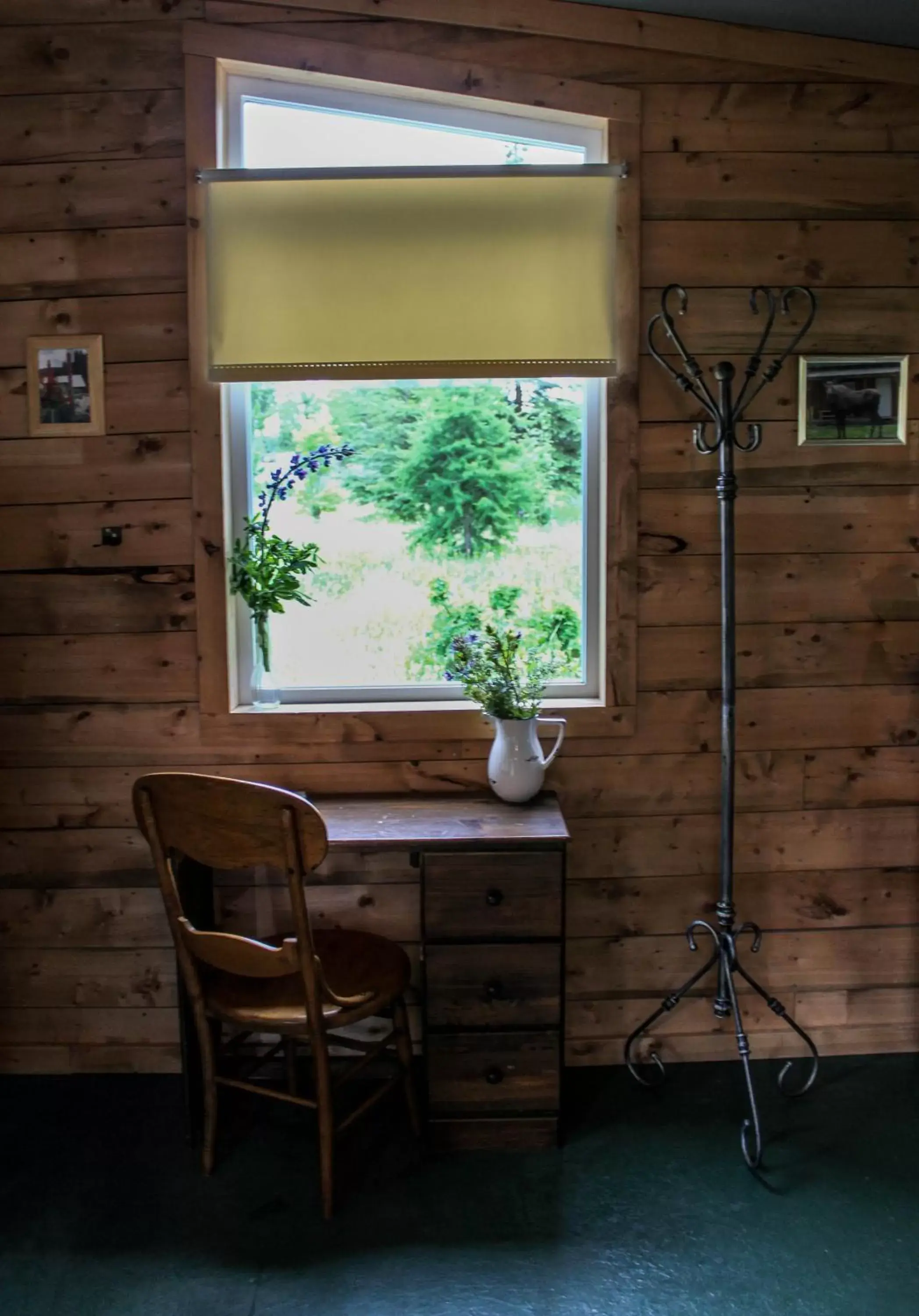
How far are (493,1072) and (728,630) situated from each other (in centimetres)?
111

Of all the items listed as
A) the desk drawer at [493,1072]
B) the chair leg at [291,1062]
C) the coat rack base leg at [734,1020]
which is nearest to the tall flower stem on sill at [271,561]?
the chair leg at [291,1062]

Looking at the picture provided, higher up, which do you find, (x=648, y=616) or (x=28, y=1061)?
(x=648, y=616)

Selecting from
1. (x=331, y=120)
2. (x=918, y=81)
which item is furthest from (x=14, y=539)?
(x=918, y=81)

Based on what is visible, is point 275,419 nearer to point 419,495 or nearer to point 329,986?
point 419,495

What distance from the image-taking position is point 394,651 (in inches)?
99.1

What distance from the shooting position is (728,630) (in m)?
2.20

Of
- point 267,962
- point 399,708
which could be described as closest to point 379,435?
point 399,708

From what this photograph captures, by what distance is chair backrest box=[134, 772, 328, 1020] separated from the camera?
1793 mm

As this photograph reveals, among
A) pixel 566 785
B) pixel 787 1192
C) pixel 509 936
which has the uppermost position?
pixel 566 785

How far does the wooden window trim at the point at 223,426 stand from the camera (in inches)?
89.3

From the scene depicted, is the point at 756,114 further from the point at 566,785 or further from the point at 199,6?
the point at 566,785

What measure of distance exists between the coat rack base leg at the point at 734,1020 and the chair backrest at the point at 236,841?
0.95m

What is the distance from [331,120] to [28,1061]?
2.50m

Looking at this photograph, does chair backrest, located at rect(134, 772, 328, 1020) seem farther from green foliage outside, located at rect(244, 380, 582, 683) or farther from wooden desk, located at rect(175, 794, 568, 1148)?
A: green foliage outside, located at rect(244, 380, 582, 683)
